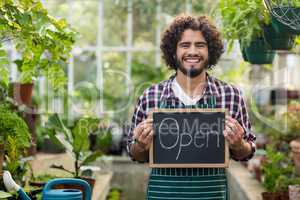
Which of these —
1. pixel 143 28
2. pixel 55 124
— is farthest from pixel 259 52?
pixel 143 28

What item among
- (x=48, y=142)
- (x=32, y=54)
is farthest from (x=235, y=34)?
(x=48, y=142)

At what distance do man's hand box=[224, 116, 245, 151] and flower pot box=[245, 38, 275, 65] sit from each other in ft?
3.64

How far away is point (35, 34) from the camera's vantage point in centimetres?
304

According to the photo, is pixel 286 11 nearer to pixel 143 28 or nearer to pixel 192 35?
pixel 192 35

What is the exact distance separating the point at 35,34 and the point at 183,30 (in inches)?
29.6

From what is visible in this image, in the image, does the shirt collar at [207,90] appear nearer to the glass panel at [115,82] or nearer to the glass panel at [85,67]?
the glass panel at [115,82]

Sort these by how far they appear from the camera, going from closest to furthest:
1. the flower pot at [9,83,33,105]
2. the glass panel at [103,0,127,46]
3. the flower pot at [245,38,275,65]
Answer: the flower pot at [245,38,275,65] < the flower pot at [9,83,33,105] < the glass panel at [103,0,127,46]

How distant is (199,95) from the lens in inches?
110

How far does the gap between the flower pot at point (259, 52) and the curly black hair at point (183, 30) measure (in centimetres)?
69

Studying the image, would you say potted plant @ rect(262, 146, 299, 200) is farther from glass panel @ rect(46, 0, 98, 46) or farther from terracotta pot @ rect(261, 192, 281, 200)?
glass panel @ rect(46, 0, 98, 46)

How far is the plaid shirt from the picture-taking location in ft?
9.09

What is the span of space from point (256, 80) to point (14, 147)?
5.79 metres

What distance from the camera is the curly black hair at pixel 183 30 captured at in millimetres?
2816

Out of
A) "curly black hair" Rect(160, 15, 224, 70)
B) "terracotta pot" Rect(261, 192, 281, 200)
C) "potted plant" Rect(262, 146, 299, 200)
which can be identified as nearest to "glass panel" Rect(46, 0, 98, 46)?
"potted plant" Rect(262, 146, 299, 200)
